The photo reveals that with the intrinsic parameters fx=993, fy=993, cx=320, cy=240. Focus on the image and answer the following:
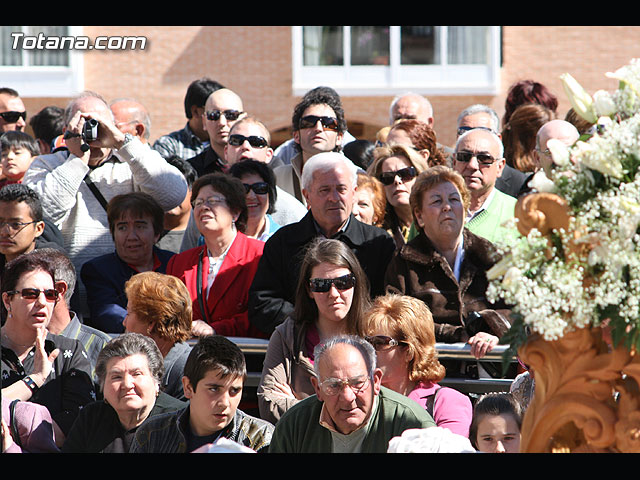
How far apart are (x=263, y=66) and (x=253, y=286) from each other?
11.8 meters

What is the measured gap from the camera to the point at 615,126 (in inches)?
106

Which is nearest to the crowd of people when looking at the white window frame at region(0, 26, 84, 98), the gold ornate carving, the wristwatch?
the wristwatch

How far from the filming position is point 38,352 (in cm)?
484

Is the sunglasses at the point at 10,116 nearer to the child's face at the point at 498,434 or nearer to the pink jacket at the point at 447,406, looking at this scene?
the pink jacket at the point at 447,406

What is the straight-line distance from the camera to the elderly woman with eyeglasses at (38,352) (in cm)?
481

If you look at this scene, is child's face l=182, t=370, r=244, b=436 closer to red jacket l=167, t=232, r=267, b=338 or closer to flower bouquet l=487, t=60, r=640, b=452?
red jacket l=167, t=232, r=267, b=338

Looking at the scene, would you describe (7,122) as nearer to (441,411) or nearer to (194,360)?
(194,360)

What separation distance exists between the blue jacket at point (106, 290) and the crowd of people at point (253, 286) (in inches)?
0.5

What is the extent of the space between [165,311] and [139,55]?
12.0 metres

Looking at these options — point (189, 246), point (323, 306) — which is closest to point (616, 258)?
point (323, 306)

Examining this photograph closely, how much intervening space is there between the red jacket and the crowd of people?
12mm

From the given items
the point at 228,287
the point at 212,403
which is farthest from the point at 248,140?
the point at 212,403

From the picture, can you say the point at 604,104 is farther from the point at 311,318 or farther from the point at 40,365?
the point at 40,365

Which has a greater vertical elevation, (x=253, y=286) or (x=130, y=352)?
(x=253, y=286)
